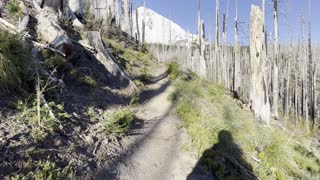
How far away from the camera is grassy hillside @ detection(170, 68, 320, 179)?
5.51 metres

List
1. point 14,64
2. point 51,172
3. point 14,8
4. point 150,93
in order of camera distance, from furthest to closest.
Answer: point 150,93 < point 14,8 < point 14,64 < point 51,172

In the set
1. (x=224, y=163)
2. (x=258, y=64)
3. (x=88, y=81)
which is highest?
(x=258, y=64)

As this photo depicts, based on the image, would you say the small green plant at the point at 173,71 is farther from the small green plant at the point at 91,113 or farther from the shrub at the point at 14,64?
the shrub at the point at 14,64

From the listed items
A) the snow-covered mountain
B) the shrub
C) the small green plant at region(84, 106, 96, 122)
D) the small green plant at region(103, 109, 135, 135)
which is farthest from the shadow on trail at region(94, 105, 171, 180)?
the snow-covered mountain

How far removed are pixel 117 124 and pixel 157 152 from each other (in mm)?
860

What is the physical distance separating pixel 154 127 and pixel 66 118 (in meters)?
2.23

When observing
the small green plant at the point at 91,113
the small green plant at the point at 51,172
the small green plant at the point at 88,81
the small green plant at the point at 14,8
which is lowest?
the small green plant at the point at 51,172

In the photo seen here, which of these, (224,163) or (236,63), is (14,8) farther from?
(236,63)

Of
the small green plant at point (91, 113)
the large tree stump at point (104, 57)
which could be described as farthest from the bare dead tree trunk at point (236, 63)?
the small green plant at point (91, 113)

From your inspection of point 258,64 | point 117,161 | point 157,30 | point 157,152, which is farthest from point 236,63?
point 157,30

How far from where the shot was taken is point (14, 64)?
13.2 feet

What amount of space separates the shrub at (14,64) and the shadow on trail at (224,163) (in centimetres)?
296

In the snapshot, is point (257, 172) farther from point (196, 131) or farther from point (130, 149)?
point (130, 149)

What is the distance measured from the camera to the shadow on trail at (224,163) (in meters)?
5.02
